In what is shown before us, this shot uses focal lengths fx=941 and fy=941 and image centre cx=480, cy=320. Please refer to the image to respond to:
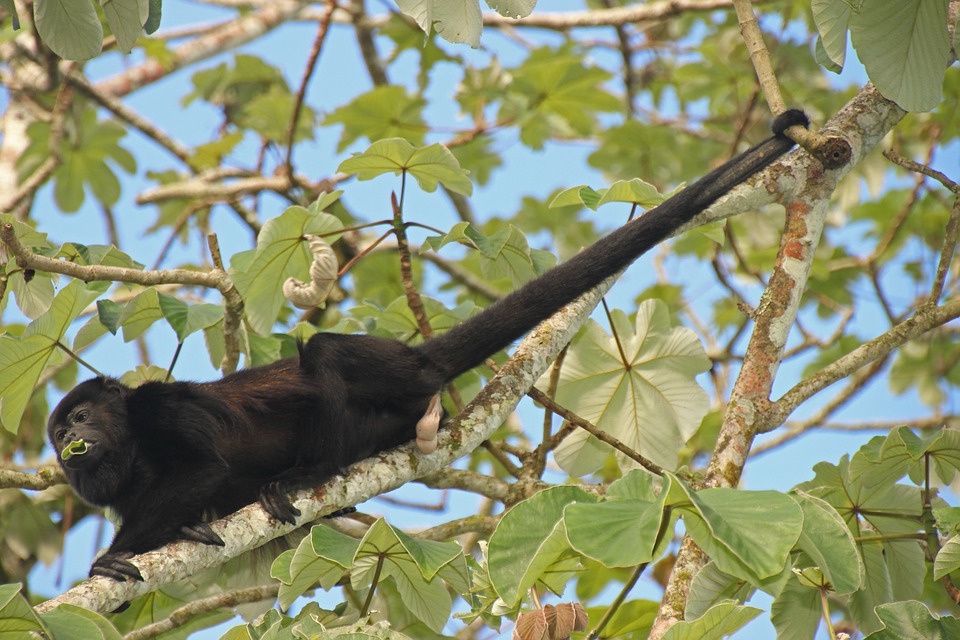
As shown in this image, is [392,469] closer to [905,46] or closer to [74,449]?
[74,449]

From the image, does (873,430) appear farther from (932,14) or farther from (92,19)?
(92,19)

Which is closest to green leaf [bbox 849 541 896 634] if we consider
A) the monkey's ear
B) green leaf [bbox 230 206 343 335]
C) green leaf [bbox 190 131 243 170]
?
green leaf [bbox 230 206 343 335]

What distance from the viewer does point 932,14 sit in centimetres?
210

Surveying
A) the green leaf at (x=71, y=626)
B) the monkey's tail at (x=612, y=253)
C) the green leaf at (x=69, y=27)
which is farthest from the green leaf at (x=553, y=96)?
the green leaf at (x=71, y=626)

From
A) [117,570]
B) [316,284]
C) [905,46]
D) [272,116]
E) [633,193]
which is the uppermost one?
[272,116]

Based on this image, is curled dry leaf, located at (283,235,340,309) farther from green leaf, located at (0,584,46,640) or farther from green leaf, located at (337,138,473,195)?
green leaf, located at (0,584,46,640)

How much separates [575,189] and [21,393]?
1.79m

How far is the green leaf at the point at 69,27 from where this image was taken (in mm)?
2219

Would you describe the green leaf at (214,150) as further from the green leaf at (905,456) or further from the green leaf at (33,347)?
the green leaf at (905,456)

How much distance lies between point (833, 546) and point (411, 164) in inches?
68.7

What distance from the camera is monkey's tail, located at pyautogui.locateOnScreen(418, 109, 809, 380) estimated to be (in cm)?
274

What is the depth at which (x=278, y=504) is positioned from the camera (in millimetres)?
2465

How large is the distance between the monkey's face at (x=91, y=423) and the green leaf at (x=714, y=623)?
1.88 metres

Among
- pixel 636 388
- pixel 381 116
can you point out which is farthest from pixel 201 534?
pixel 381 116
